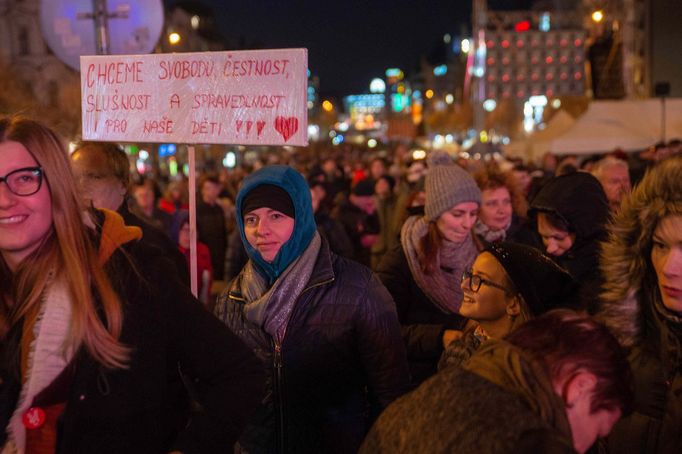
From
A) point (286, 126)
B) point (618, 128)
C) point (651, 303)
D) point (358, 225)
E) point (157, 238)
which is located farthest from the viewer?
point (618, 128)

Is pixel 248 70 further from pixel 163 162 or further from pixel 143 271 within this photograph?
pixel 163 162

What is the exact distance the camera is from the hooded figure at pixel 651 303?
2576mm

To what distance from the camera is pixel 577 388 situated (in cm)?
172

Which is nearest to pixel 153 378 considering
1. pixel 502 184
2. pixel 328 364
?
pixel 328 364

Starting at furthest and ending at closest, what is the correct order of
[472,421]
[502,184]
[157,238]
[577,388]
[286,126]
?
[502,184] → [157,238] → [286,126] → [577,388] → [472,421]

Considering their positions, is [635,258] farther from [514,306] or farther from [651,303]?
[514,306]

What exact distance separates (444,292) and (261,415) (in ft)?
5.29

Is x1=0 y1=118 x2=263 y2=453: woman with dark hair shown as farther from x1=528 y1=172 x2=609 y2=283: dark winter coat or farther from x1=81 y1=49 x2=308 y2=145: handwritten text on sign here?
x1=528 y1=172 x2=609 y2=283: dark winter coat

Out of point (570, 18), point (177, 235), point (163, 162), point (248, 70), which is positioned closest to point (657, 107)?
point (570, 18)

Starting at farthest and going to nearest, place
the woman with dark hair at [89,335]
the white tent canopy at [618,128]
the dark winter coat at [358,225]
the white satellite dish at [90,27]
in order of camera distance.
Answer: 1. the white tent canopy at [618,128]
2. the dark winter coat at [358,225]
3. the white satellite dish at [90,27]
4. the woman with dark hair at [89,335]

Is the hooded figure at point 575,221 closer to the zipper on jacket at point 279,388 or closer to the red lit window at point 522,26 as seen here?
the zipper on jacket at point 279,388

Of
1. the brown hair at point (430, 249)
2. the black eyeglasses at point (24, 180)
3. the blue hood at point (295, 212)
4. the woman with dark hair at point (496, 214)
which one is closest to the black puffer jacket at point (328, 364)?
the blue hood at point (295, 212)

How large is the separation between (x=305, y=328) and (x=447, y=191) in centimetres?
178

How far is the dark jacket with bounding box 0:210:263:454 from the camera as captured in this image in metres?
2.12
